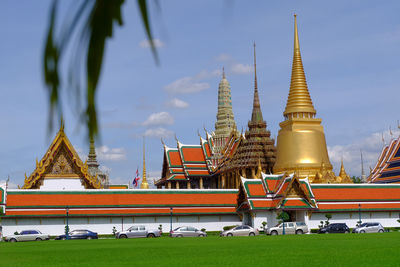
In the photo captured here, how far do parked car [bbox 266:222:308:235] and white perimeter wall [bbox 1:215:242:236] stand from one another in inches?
312

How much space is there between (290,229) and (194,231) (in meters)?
7.43

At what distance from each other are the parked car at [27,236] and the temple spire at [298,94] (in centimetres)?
3618

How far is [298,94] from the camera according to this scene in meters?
72.2

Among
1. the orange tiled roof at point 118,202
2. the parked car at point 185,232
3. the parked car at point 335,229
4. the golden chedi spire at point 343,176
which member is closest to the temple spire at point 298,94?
the golden chedi spire at point 343,176

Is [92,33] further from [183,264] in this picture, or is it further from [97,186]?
[97,186]

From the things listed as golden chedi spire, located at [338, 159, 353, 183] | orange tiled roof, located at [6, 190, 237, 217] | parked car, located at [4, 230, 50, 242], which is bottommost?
parked car, located at [4, 230, 50, 242]

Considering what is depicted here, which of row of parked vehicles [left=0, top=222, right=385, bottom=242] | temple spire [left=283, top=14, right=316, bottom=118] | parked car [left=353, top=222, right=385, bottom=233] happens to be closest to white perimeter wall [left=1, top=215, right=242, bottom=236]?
row of parked vehicles [left=0, top=222, right=385, bottom=242]

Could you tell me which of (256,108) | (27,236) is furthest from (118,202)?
(256,108)

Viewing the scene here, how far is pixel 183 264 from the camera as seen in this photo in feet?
62.3

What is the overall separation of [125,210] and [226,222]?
29.6 feet

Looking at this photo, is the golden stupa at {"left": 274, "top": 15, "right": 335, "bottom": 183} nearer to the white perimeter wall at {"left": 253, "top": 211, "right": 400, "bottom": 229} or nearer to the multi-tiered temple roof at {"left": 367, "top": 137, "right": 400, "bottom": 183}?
the multi-tiered temple roof at {"left": 367, "top": 137, "right": 400, "bottom": 183}

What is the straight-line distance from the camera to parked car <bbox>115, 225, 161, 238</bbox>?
152 feet

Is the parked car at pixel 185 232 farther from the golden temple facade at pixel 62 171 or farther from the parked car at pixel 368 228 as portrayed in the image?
the golden temple facade at pixel 62 171

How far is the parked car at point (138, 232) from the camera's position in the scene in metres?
46.4
